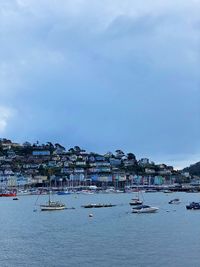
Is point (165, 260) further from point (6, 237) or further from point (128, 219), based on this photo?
point (128, 219)

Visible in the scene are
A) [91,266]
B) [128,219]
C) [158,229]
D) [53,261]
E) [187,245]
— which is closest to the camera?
[91,266]

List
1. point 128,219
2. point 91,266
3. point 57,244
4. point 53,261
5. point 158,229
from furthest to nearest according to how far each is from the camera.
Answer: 1. point 128,219
2. point 158,229
3. point 57,244
4. point 53,261
5. point 91,266

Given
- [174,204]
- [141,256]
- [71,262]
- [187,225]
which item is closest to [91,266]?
[71,262]

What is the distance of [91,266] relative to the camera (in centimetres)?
3519

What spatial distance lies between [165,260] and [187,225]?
24697 mm

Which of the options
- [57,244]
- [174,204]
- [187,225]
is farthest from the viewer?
[174,204]

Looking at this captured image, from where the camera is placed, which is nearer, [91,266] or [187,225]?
[91,266]

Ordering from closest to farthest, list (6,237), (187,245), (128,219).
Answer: (187,245) < (6,237) < (128,219)

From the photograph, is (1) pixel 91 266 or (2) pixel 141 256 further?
(2) pixel 141 256

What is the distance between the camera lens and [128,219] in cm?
7075

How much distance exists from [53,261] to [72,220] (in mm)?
33515

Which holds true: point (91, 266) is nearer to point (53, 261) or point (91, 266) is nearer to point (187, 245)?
point (53, 261)

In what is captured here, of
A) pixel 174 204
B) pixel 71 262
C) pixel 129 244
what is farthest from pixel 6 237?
pixel 174 204

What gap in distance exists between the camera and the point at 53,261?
38062mm
